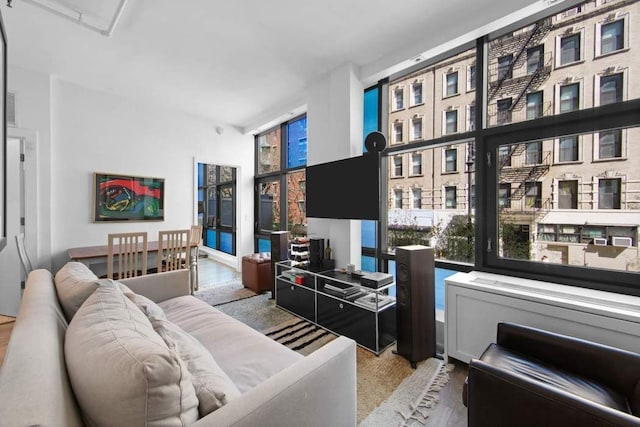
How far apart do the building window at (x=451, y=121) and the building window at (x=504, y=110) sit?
35cm

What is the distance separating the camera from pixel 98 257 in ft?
10.3

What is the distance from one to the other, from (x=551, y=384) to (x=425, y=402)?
738mm

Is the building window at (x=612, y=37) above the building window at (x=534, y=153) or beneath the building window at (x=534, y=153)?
above

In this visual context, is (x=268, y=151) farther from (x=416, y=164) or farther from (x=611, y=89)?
(x=611, y=89)

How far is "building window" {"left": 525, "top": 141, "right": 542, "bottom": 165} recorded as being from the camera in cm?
218

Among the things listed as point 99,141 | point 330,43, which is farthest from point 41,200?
point 330,43

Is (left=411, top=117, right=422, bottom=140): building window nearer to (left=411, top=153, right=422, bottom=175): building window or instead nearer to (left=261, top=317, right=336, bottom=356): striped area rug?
(left=411, top=153, right=422, bottom=175): building window

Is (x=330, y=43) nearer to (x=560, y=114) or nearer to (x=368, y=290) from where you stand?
(x=560, y=114)

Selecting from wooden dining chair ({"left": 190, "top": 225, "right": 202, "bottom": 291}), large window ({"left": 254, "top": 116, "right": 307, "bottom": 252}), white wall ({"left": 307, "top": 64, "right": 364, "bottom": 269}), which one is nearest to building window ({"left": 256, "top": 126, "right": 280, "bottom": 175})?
large window ({"left": 254, "top": 116, "right": 307, "bottom": 252})

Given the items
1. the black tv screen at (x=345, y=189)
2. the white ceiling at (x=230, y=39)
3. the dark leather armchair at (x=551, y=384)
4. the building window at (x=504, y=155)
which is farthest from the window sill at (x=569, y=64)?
the dark leather armchair at (x=551, y=384)

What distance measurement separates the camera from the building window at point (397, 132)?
9.89ft

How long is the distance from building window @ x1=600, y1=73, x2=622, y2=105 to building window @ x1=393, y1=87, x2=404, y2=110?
5.20ft

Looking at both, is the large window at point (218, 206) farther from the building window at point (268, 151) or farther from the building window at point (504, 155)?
the building window at point (504, 155)

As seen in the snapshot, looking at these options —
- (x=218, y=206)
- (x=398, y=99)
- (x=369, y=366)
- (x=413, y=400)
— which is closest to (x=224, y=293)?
(x=369, y=366)
